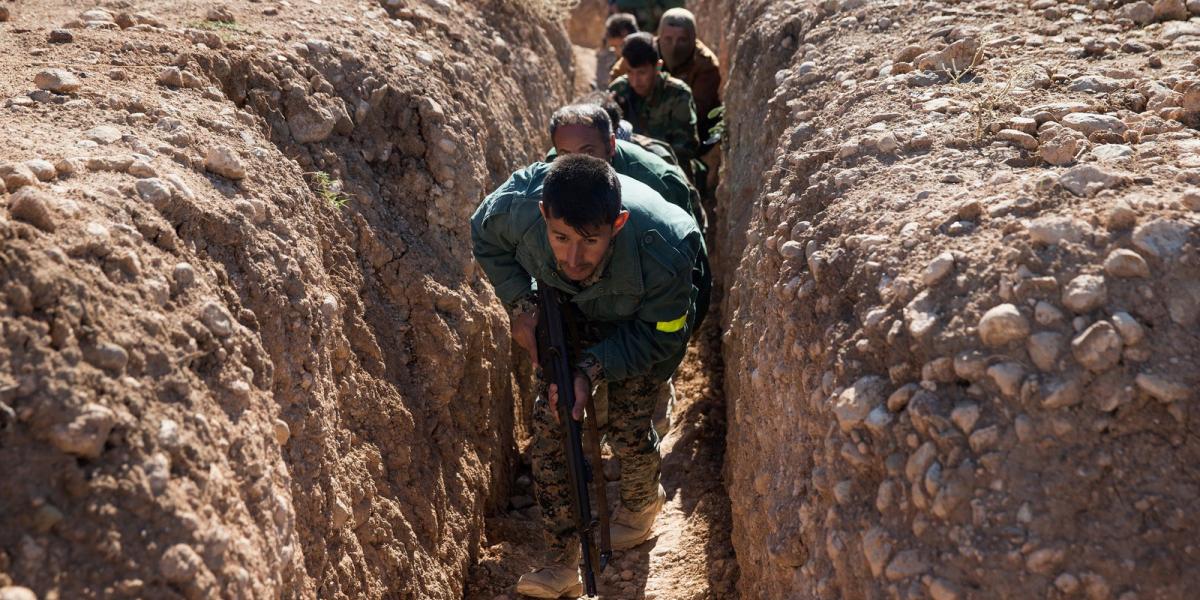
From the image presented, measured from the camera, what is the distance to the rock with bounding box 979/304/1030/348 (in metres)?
2.52

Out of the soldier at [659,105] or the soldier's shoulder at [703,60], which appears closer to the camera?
the soldier at [659,105]

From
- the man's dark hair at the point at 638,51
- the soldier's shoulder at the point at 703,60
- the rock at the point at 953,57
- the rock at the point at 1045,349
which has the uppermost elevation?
the rock at the point at 953,57

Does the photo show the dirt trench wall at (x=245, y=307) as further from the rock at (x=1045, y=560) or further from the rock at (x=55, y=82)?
the rock at (x=1045, y=560)

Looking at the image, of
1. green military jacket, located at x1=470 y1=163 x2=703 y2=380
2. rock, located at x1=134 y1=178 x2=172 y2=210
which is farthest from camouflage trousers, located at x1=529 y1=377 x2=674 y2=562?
rock, located at x1=134 y1=178 x2=172 y2=210

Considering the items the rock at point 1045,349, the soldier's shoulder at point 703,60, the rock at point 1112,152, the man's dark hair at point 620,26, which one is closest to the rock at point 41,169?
→ the rock at point 1045,349

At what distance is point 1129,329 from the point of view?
241 cm

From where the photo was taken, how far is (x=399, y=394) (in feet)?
12.3

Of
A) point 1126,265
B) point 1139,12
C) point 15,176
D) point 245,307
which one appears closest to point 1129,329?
point 1126,265

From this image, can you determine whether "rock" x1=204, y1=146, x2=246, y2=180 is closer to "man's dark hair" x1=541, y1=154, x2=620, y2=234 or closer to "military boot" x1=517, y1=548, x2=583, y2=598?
"man's dark hair" x1=541, y1=154, x2=620, y2=234

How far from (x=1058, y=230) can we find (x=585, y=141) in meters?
2.07

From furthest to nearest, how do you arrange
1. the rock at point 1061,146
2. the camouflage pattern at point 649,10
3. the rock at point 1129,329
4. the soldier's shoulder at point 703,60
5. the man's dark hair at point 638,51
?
the camouflage pattern at point 649,10
the soldier's shoulder at point 703,60
the man's dark hair at point 638,51
the rock at point 1061,146
the rock at point 1129,329

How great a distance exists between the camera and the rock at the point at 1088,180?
9.07 ft

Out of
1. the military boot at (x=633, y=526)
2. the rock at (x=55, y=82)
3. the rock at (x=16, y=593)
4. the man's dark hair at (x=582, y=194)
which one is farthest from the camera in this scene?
the military boot at (x=633, y=526)

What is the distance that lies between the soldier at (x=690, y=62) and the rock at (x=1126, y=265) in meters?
4.51
